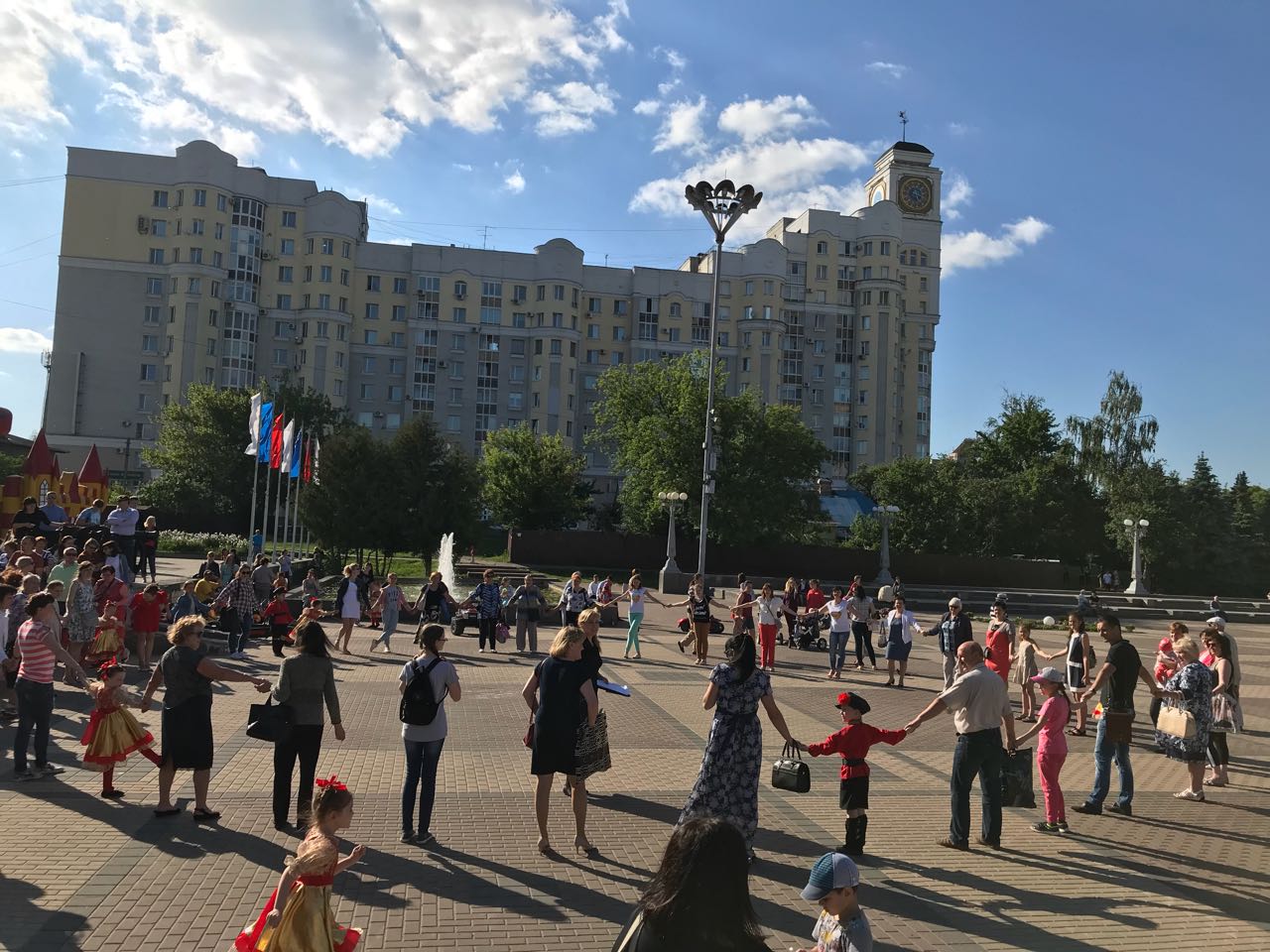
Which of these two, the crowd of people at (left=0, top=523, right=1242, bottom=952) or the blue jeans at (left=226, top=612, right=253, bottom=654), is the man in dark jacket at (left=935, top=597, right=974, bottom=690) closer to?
the crowd of people at (left=0, top=523, right=1242, bottom=952)

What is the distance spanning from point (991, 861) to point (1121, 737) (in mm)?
2334

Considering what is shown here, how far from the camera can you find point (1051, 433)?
75062mm

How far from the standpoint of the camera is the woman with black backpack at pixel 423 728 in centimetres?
742

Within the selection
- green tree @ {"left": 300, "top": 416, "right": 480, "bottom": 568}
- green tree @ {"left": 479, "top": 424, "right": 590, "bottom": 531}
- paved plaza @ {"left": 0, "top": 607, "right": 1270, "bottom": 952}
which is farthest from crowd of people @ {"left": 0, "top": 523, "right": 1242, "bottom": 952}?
green tree @ {"left": 479, "top": 424, "right": 590, "bottom": 531}

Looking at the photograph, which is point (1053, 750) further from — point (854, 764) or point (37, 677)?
point (37, 677)

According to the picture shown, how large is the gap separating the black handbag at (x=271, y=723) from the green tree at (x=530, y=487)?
165 ft

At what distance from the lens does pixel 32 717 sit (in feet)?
29.8

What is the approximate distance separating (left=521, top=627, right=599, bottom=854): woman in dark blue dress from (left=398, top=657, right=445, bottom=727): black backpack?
2.70 feet

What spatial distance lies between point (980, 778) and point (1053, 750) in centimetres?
97

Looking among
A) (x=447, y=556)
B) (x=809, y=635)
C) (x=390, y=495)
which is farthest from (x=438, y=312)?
(x=809, y=635)

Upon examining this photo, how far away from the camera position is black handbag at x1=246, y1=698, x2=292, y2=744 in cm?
758

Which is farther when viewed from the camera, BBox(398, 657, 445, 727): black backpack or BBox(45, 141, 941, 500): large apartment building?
BBox(45, 141, 941, 500): large apartment building

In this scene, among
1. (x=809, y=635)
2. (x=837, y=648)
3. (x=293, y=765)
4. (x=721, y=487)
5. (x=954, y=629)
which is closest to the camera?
(x=293, y=765)

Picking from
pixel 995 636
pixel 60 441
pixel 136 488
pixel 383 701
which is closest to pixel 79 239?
pixel 60 441
